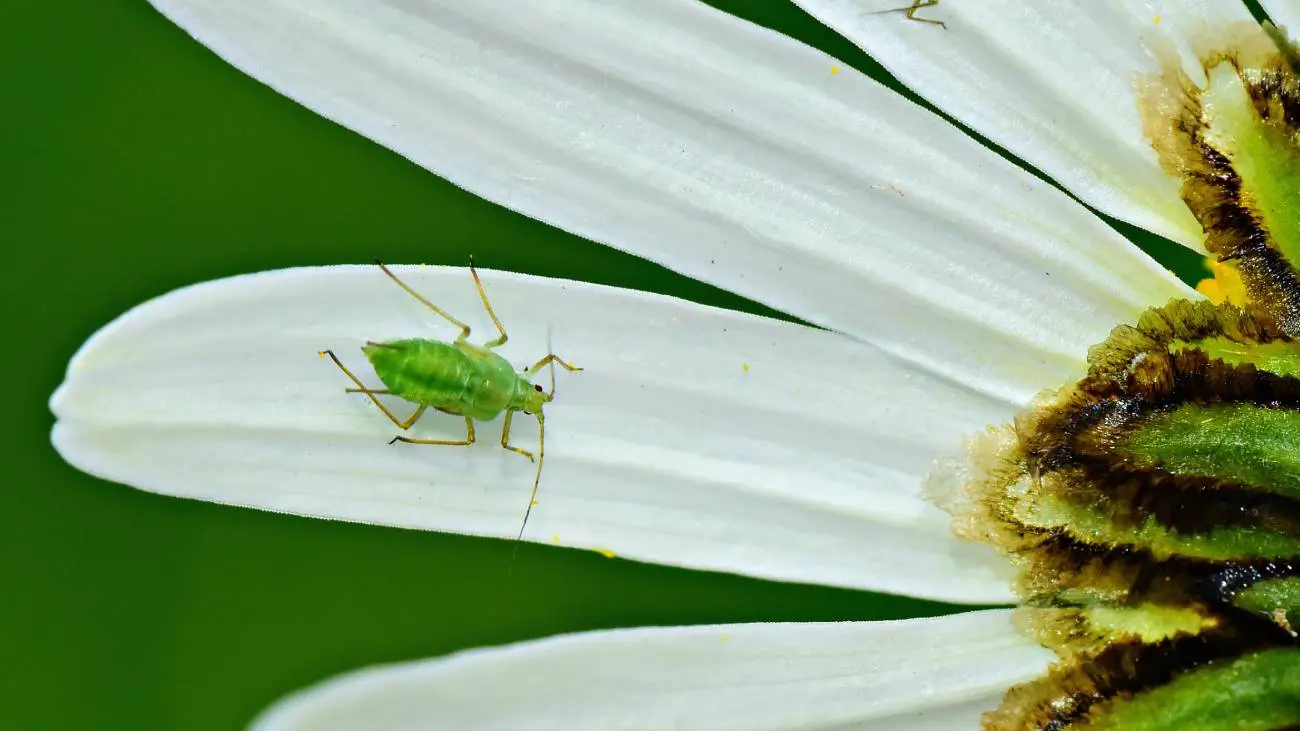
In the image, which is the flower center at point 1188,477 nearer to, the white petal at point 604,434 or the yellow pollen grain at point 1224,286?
the yellow pollen grain at point 1224,286

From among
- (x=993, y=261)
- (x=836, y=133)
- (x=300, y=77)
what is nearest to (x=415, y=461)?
(x=300, y=77)

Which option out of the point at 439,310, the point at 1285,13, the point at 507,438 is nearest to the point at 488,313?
the point at 439,310

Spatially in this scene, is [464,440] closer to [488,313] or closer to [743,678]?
[488,313]

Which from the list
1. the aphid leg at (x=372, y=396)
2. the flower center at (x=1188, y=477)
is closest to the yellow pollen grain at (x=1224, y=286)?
the flower center at (x=1188, y=477)

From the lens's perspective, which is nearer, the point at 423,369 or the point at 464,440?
the point at 423,369

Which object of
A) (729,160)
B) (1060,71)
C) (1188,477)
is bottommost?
(1188,477)
